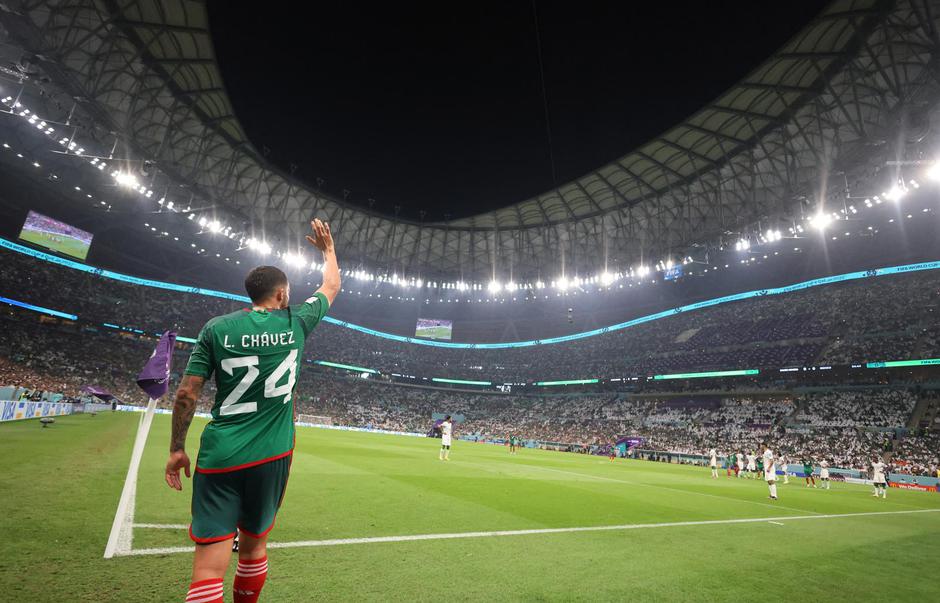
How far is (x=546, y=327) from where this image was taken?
73812mm

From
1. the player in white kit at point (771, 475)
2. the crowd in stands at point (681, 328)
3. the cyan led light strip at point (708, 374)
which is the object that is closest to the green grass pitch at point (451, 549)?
the player in white kit at point (771, 475)

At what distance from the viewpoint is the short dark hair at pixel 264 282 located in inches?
104

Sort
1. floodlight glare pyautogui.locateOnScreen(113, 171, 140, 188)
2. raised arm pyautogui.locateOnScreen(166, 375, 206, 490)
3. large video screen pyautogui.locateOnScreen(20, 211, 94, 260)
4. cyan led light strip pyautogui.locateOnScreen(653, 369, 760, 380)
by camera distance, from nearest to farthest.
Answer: raised arm pyautogui.locateOnScreen(166, 375, 206, 490)
floodlight glare pyautogui.locateOnScreen(113, 171, 140, 188)
large video screen pyautogui.locateOnScreen(20, 211, 94, 260)
cyan led light strip pyautogui.locateOnScreen(653, 369, 760, 380)

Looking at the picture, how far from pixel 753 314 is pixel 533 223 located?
100.0ft

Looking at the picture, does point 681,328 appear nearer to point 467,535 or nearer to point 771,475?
point 771,475

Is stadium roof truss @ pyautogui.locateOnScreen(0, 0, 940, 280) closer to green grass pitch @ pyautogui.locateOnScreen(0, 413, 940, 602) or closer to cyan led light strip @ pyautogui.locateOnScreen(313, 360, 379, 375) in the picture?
green grass pitch @ pyautogui.locateOnScreen(0, 413, 940, 602)

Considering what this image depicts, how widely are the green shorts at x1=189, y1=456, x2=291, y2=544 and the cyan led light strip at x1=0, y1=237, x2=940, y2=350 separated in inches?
2289

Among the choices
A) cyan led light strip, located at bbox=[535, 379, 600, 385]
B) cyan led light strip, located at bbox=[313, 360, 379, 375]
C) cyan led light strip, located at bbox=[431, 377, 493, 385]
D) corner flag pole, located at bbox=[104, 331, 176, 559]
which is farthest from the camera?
cyan led light strip, located at bbox=[431, 377, 493, 385]

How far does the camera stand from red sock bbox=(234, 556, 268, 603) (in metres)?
2.32

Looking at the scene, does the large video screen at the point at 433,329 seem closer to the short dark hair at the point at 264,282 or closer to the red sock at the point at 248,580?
the short dark hair at the point at 264,282

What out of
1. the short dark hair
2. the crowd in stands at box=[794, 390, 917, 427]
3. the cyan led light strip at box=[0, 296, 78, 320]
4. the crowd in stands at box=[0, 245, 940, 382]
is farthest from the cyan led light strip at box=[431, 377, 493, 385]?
the short dark hair

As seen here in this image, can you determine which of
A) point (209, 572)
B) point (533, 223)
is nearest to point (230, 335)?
point (209, 572)

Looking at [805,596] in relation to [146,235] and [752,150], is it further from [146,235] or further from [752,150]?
[146,235]

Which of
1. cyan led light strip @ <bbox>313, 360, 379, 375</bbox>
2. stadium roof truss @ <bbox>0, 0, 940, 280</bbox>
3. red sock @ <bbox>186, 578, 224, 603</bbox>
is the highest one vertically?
stadium roof truss @ <bbox>0, 0, 940, 280</bbox>
